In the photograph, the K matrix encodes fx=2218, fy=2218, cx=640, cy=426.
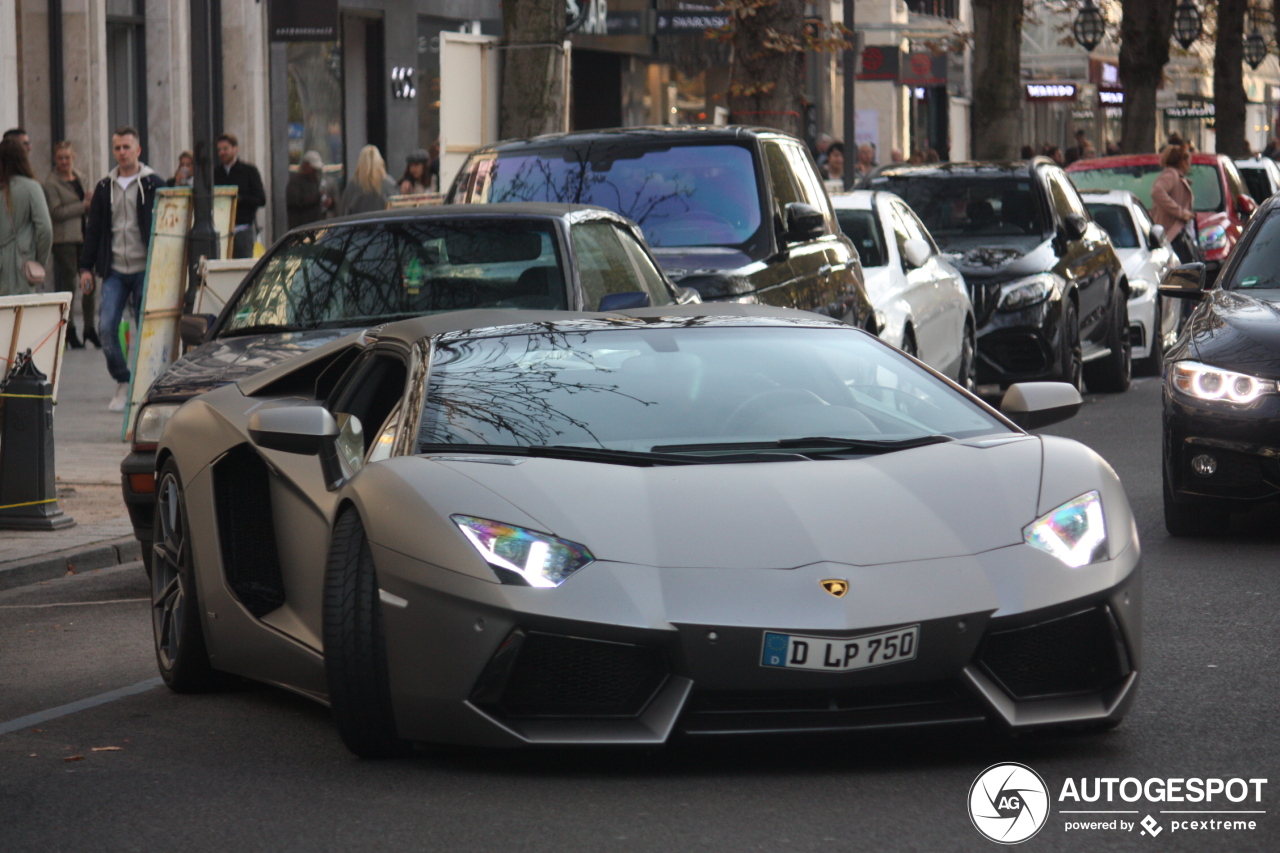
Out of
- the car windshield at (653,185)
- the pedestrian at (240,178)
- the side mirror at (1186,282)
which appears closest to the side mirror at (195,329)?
the car windshield at (653,185)

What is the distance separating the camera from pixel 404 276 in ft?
31.4

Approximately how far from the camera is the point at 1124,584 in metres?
5.43

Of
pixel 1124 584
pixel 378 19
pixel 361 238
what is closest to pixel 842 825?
pixel 1124 584

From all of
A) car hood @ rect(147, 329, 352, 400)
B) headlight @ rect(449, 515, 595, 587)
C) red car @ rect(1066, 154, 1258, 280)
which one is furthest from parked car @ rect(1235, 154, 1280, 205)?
headlight @ rect(449, 515, 595, 587)

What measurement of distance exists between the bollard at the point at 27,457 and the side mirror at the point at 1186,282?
18.0 ft

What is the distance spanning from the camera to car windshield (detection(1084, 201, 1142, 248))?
19953 millimetres

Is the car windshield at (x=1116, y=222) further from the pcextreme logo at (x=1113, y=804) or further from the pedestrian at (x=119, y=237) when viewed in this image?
the pcextreme logo at (x=1113, y=804)

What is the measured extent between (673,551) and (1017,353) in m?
11.5

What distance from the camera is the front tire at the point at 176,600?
22.3 ft

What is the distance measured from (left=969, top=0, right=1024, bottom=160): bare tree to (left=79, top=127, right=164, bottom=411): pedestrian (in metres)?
16.6

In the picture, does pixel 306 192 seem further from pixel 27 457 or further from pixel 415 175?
pixel 27 457

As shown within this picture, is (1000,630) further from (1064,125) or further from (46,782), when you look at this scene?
(1064,125)

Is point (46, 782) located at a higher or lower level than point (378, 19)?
lower

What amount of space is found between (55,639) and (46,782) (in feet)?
8.83
